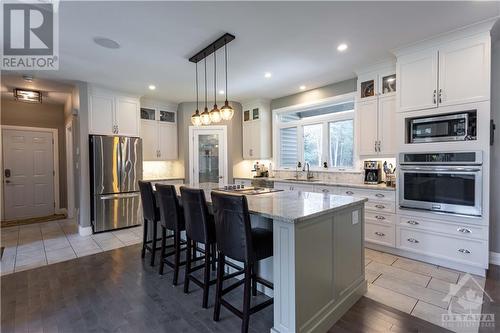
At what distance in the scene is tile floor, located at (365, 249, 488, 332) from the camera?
7.15 feet

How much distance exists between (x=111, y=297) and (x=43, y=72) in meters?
3.77

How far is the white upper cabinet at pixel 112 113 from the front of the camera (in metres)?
4.73

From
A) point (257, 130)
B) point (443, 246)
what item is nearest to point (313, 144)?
point (257, 130)

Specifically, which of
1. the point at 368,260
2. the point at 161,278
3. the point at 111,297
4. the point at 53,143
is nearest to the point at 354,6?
the point at 368,260

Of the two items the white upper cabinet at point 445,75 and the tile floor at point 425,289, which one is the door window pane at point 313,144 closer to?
the white upper cabinet at point 445,75

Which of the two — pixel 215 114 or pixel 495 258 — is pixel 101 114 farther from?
pixel 495 258

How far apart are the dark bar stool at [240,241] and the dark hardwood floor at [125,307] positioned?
0.23 m

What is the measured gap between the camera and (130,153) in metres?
5.05

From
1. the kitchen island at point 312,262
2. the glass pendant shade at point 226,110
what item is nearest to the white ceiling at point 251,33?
the glass pendant shade at point 226,110

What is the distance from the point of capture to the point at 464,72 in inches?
112

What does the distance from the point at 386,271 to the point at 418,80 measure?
2408 millimetres

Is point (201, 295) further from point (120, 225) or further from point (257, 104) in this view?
point (257, 104)

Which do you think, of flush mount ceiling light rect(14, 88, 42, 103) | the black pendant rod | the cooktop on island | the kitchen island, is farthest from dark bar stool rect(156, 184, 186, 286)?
flush mount ceiling light rect(14, 88, 42, 103)

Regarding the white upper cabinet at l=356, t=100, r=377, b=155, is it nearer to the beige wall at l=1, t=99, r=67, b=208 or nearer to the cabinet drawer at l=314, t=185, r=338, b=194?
the cabinet drawer at l=314, t=185, r=338, b=194
